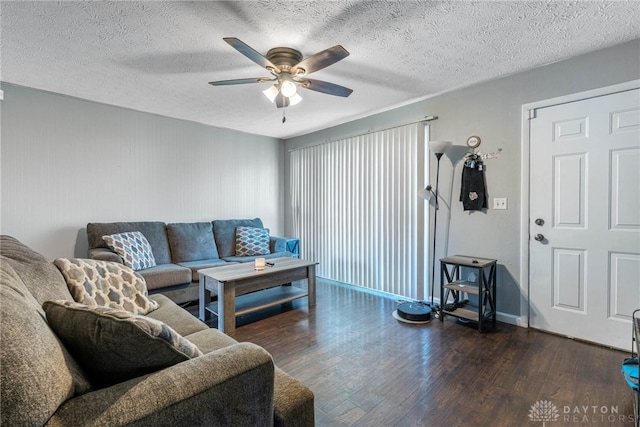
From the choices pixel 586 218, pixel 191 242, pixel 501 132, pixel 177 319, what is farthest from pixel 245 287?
pixel 586 218

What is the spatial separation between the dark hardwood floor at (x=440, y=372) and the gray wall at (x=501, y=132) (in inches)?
26.2

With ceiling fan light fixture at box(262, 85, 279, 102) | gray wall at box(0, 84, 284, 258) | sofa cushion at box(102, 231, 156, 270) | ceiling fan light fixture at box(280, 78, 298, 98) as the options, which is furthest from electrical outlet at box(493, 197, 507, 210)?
sofa cushion at box(102, 231, 156, 270)

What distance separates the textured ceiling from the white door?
586 mm

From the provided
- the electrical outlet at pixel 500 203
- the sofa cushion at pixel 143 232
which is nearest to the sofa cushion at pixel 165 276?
the sofa cushion at pixel 143 232

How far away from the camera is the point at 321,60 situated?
6.47 ft

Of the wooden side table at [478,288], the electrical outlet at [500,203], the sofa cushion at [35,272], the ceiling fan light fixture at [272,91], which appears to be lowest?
the wooden side table at [478,288]

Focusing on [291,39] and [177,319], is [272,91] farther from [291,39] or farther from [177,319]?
[177,319]

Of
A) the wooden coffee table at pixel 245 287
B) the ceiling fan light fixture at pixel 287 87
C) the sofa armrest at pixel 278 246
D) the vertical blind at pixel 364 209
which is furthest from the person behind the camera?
the sofa armrest at pixel 278 246

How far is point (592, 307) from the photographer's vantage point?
2.42 metres

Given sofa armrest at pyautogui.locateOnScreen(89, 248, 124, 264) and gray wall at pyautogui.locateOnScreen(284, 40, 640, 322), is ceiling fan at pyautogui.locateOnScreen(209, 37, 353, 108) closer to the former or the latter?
gray wall at pyautogui.locateOnScreen(284, 40, 640, 322)

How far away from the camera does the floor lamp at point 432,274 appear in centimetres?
289

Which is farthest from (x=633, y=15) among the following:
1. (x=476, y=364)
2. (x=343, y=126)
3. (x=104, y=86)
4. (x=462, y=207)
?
(x=104, y=86)

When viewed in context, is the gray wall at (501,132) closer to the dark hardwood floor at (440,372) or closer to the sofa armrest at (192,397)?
the dark hardwood floor at (440,372)

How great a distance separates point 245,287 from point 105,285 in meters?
1.12
